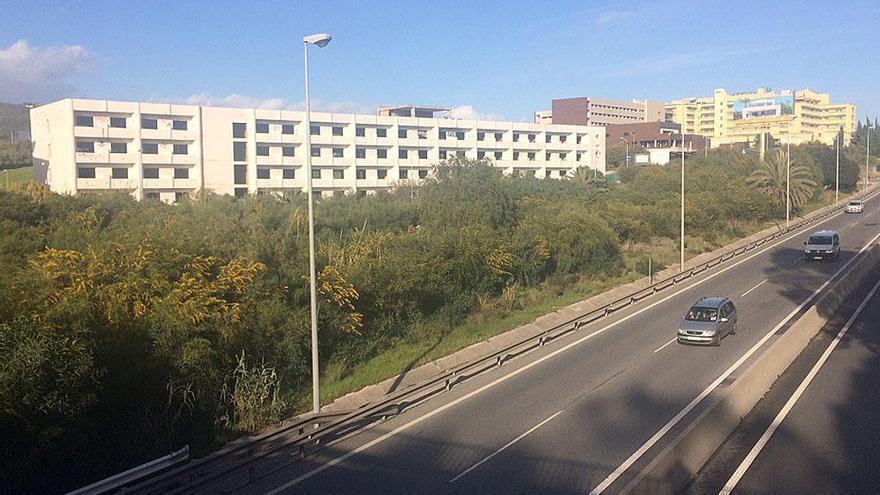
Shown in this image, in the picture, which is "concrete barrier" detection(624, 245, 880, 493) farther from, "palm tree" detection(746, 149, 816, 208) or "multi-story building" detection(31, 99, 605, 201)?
"palm tree" detection(746, 149, 816, 208)

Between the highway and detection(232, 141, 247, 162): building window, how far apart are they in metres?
36.9

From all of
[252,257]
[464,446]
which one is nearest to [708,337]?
[464,446]

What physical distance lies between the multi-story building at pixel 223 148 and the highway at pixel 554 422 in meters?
30.1

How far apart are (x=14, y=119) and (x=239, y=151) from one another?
9268 centimetres

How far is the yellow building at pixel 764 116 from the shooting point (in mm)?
146375

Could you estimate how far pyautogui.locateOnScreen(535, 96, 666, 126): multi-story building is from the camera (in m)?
146

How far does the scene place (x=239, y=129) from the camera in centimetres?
5762

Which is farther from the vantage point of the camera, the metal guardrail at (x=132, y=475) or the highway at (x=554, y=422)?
the highway at (x=554, y=422)

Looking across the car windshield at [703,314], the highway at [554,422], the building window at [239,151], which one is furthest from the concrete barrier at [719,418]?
the building window at [239,151]

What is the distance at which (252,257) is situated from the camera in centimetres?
2294

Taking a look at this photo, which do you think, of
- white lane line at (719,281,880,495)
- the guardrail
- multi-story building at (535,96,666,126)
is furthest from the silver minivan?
multi-story building at (535,96,666,126)

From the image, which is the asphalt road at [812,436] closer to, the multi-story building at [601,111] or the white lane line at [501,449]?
the white lane line at [501,449]

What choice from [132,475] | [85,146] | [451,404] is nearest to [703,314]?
[451,404]

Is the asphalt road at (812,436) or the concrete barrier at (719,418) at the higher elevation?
the concrete barrier at (719,418)
